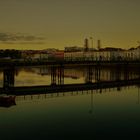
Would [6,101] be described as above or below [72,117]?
above

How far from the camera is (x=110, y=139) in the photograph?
29.4 m

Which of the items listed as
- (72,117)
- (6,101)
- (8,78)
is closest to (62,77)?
(8,78)

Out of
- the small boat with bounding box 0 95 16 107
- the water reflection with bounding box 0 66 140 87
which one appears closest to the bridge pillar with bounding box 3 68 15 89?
the water reflection with bounding box 0 66 140 87

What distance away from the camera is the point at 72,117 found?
38.1m

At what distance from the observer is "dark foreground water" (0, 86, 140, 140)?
31.1m

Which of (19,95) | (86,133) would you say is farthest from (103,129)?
(19,95)

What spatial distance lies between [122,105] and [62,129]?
16467 mm

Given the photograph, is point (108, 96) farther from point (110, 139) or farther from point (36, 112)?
point (110, 139)

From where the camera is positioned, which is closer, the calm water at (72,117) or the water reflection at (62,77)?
the calm water at (72,117)

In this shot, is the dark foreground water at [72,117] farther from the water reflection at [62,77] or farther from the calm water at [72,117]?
the water reflection at [62,77]

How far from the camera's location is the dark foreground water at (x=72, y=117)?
31141mm

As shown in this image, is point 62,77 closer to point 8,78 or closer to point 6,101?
point 8,78

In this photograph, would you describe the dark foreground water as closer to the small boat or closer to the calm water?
the calm water

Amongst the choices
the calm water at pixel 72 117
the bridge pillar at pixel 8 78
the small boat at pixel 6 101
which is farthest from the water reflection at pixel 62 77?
the small boat at pixel 6 101
